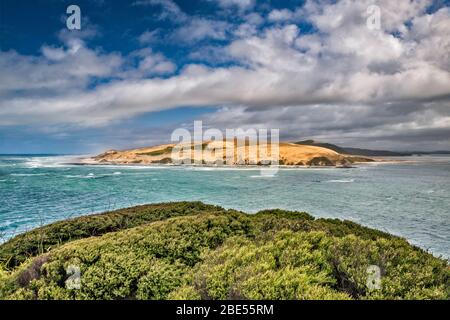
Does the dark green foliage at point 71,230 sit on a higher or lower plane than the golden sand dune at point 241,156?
lower

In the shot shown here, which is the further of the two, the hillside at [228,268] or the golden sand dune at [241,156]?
the golden sand dune at [241,156]

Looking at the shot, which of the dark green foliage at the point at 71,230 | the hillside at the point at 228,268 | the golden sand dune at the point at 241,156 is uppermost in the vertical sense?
the golden sand dune at the point at 241,156

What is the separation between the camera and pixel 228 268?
5.29 metres

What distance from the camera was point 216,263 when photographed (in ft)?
18.6

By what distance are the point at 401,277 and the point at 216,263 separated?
2.85 m

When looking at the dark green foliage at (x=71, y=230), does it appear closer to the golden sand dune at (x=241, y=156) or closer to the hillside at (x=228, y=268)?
the hillside at (x=228, y=268)

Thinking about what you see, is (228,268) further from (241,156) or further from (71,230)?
(241,156)

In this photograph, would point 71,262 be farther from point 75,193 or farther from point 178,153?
point 178,153

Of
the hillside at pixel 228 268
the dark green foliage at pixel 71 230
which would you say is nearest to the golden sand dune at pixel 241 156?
the dark green foliage at pixel 71 230

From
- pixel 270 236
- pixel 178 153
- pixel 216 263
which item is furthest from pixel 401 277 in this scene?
pixel 178 153

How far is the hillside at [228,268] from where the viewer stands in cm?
480

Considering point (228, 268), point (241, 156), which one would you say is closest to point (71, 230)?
point (228, 268)

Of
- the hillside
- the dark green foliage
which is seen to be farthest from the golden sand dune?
the hillside
